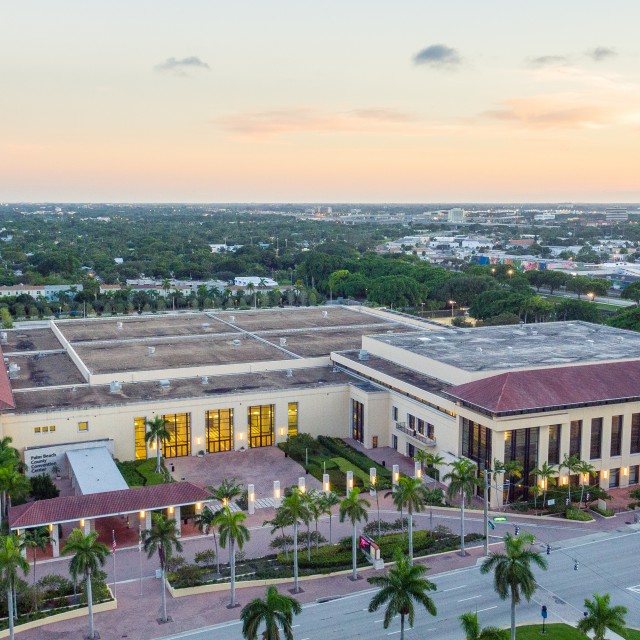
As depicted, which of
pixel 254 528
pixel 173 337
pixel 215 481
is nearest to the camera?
pixel 254 528

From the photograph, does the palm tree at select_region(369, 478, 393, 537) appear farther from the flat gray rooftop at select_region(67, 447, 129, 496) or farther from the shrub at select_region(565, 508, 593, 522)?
the flat gray rooftop at select_region(67, 447, 129, 496)

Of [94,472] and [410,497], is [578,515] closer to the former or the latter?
[410,497]

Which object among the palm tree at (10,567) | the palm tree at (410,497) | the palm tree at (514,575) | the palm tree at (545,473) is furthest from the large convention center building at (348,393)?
the palm tree at (10,567)

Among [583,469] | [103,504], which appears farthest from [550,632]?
[103,504]

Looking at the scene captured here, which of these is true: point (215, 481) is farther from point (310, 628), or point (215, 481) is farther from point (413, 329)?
point (413, 329)

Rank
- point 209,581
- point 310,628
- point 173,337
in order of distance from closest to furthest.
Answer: point 310,628, point 209,581, point 173,337

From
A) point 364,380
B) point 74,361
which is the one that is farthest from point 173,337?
point 364,380

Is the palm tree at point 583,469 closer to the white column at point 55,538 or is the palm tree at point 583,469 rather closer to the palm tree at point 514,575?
the palm tree at point 514,575
